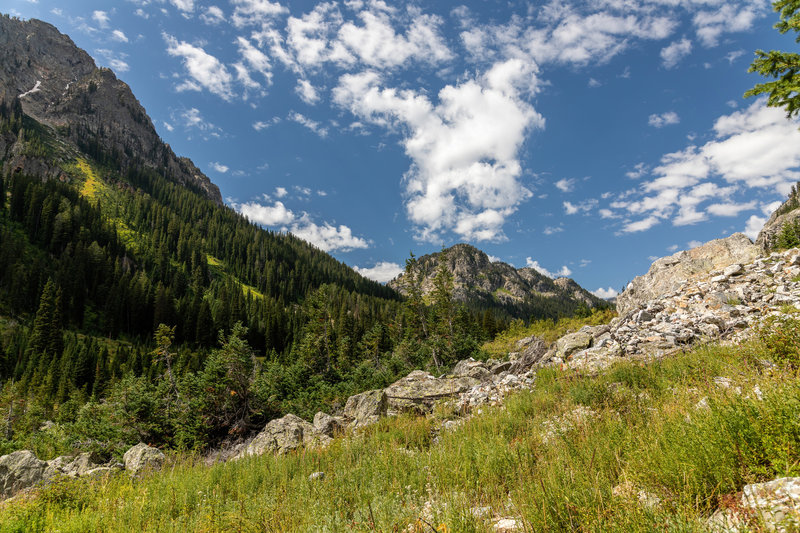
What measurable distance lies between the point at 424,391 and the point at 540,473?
12.9m

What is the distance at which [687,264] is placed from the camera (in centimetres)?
2303

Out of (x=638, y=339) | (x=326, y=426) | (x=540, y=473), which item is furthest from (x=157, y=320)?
(x=540, y=473)

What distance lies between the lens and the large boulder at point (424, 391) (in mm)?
14781

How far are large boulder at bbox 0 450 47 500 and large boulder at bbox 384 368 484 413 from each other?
473 inches

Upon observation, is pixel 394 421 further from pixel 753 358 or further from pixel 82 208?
pixel 82 208

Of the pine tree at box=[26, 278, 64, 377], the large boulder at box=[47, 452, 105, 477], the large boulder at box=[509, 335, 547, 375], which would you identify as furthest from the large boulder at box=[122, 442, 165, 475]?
the pine tree at box=[26, 278, 64, 377]

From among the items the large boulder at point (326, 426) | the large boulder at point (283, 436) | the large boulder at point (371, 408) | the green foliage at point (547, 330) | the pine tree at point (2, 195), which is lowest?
the large boulder at point (283, 436)

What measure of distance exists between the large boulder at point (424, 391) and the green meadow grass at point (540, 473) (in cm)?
575

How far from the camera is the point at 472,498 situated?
4.66 m

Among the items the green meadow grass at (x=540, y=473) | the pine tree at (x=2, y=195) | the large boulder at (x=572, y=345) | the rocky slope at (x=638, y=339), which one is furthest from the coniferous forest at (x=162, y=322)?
the green meadow grass at (x=540, y=473)

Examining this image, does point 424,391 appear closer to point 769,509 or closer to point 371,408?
point 371,408

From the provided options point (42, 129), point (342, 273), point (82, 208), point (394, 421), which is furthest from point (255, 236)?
point (394, 421)

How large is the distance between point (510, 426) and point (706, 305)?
12.9 metres

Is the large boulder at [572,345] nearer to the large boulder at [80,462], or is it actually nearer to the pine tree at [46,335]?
the large boulder at [80,462]
